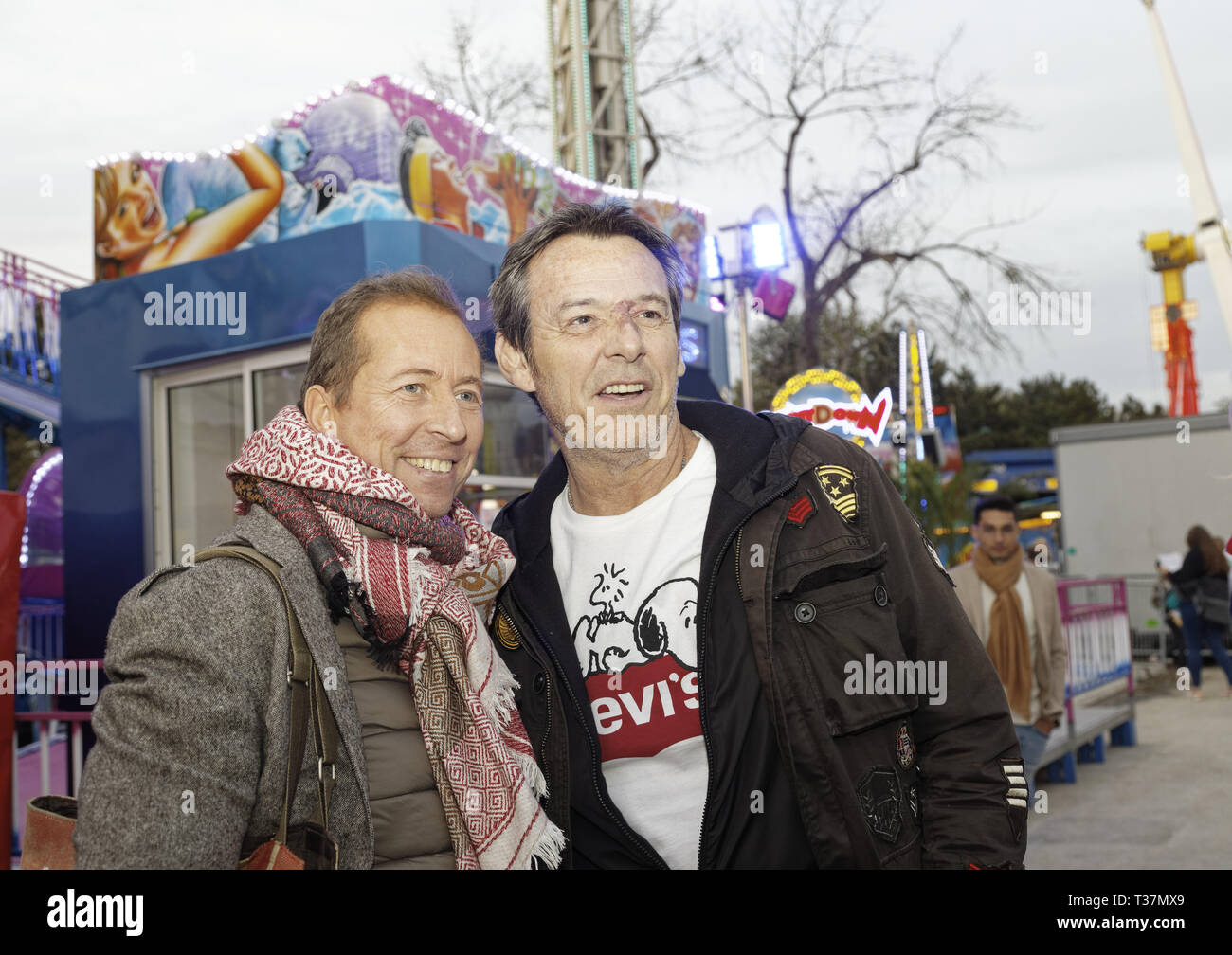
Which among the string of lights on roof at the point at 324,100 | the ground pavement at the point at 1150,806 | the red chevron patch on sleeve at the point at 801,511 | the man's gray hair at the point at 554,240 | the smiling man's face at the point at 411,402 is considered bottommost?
the ground pavement at the point at 1150,806

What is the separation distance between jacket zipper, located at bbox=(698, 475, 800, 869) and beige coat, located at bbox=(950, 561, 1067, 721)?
4.74 m

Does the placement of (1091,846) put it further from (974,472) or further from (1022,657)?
(974,472)

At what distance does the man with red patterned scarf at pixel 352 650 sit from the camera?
5.12 ft

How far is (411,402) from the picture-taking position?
208 centimetres

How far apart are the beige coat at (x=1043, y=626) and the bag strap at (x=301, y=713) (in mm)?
5417

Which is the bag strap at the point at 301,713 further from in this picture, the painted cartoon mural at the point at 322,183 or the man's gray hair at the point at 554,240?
the painted cartoon mural at the point at 322,183

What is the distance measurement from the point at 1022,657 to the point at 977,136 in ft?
54.4

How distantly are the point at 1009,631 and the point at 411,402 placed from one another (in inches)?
210

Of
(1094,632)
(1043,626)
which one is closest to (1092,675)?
(1094,632)

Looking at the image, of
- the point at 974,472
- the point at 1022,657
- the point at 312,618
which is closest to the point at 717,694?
the point at 312,618

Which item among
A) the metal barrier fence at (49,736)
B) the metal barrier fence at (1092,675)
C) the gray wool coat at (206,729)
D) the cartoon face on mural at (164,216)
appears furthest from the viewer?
the metal barrier fence at (1092,675)

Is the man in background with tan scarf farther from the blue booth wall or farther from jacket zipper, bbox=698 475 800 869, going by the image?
jacket zipper, bbox=698 475 800 869

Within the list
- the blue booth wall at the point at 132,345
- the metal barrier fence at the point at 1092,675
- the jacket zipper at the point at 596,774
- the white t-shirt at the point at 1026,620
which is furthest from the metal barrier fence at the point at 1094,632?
the jacket zipper at the point at 596,774

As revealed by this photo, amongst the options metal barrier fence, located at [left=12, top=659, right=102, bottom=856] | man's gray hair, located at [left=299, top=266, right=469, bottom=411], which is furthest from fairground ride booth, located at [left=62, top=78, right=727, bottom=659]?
man's gray hair, located at [left=299, top=266, right=469, bottom=411]
